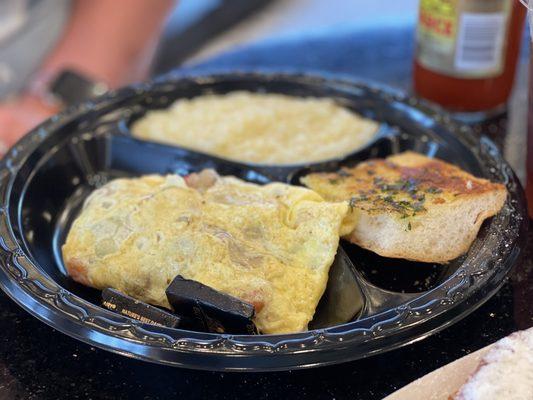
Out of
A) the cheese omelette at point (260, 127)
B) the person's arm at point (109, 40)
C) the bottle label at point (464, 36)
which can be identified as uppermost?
the bottle label at point (464, 36)

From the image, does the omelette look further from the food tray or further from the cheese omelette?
the cheese omelette

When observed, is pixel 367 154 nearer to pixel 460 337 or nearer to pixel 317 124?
pixel 317 124

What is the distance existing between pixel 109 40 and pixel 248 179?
1355mm

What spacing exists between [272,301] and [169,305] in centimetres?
17

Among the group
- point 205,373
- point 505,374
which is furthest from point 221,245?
point 505,374

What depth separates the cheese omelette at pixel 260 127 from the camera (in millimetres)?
1550

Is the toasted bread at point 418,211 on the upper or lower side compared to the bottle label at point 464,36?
lower

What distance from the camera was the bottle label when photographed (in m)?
1.59

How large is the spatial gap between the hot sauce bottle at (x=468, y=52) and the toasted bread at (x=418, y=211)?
18.9 inches

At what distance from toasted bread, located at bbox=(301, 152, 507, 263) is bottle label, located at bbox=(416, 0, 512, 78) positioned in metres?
0.48

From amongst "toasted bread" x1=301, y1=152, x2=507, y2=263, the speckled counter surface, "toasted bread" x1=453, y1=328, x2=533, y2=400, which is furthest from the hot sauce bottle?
"toasted bread" x1=453, y1=328, x2=533, y2=400

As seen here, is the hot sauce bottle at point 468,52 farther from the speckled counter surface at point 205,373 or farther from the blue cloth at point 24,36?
the blue cloth at point 24,36

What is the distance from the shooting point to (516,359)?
89 centimetres

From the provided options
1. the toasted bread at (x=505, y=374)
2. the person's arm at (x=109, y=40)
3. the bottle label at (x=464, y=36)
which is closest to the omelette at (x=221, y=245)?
the toasted bread at (x=505, y=374)
